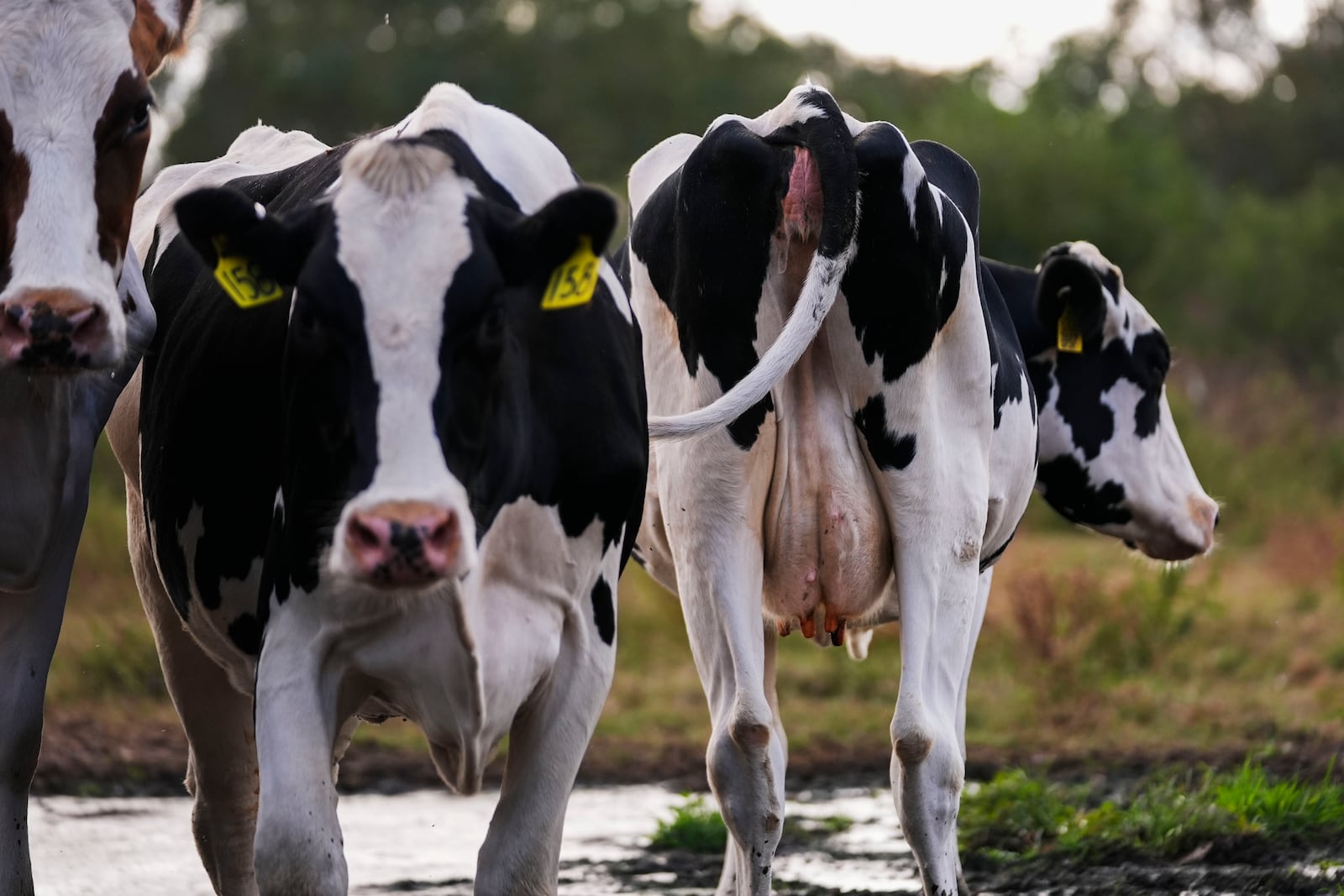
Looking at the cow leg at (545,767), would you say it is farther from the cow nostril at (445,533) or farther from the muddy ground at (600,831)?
the muddy ground at (600,831)

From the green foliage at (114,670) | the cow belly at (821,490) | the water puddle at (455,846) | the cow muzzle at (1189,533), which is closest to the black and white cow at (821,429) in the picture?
the cow belly at (821,490)

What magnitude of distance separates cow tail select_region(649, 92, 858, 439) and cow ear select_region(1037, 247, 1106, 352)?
2144 mm

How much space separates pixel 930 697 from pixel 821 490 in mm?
639

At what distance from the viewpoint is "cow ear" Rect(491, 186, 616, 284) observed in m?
3.92

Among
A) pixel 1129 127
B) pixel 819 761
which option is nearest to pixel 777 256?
pixel 819 761

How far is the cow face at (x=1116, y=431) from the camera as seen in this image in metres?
7.23

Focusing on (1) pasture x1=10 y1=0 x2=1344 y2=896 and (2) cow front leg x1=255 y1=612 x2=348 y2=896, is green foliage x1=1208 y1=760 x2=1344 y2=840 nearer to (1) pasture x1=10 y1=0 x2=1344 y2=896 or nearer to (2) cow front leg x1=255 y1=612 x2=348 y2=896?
(1) pasture x1=10 y1=0 x2=1344 y2=896

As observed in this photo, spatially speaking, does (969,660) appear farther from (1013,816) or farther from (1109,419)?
(1109,419)

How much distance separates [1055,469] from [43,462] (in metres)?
3.93

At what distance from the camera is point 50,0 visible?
4582mm

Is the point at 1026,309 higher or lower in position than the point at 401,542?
higher

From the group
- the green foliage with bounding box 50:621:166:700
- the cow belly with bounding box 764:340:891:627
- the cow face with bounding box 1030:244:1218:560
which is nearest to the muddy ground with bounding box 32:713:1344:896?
the green foliage with bounding box 50:621:166:700

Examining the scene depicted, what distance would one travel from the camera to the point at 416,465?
144 inches

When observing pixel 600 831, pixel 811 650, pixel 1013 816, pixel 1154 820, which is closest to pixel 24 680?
pixel 600 831
